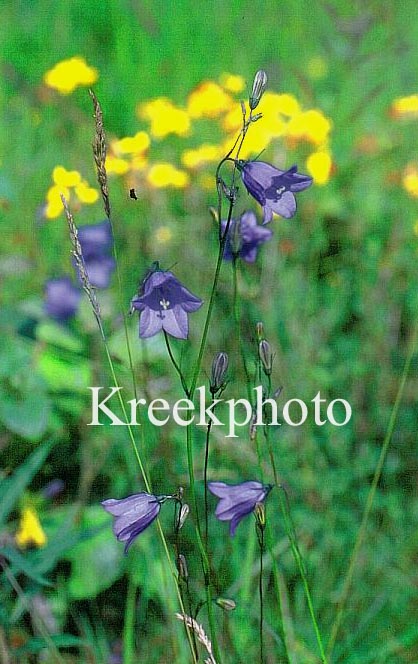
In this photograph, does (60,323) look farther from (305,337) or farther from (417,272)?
(417,272)

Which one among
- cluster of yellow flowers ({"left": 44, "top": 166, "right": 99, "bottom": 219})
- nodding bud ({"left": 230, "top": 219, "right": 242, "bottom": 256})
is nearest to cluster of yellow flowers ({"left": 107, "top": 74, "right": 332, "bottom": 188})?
cluster of yellow flowers ({"left": 44, "top": 166, "right": 99, "bottom": 219})

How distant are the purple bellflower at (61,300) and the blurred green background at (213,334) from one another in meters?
0.03

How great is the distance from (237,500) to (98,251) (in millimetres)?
1166

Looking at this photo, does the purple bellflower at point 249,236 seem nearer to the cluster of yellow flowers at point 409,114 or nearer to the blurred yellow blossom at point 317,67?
the cluster of yellow flowers at point 409,114

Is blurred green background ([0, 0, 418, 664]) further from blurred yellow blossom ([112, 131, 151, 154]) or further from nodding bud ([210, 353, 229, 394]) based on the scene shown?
nodding bud ([210, 353, 229, 394])

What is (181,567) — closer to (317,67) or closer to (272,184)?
(272,184)

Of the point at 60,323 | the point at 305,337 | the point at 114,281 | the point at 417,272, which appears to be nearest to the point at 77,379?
the point at 60,323

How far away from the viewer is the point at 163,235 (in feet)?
6.93

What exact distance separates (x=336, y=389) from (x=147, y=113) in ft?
2.91

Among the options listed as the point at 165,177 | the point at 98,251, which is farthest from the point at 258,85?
the point at 98,251

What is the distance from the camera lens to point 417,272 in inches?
88.1

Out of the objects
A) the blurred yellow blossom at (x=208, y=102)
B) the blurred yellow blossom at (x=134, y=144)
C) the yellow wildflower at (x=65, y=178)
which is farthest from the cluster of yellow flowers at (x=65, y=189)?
the blurred yellow blossom at (x=208, y=102)

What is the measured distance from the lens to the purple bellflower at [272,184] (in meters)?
0.89

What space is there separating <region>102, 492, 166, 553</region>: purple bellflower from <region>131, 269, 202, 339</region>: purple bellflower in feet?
0.59
